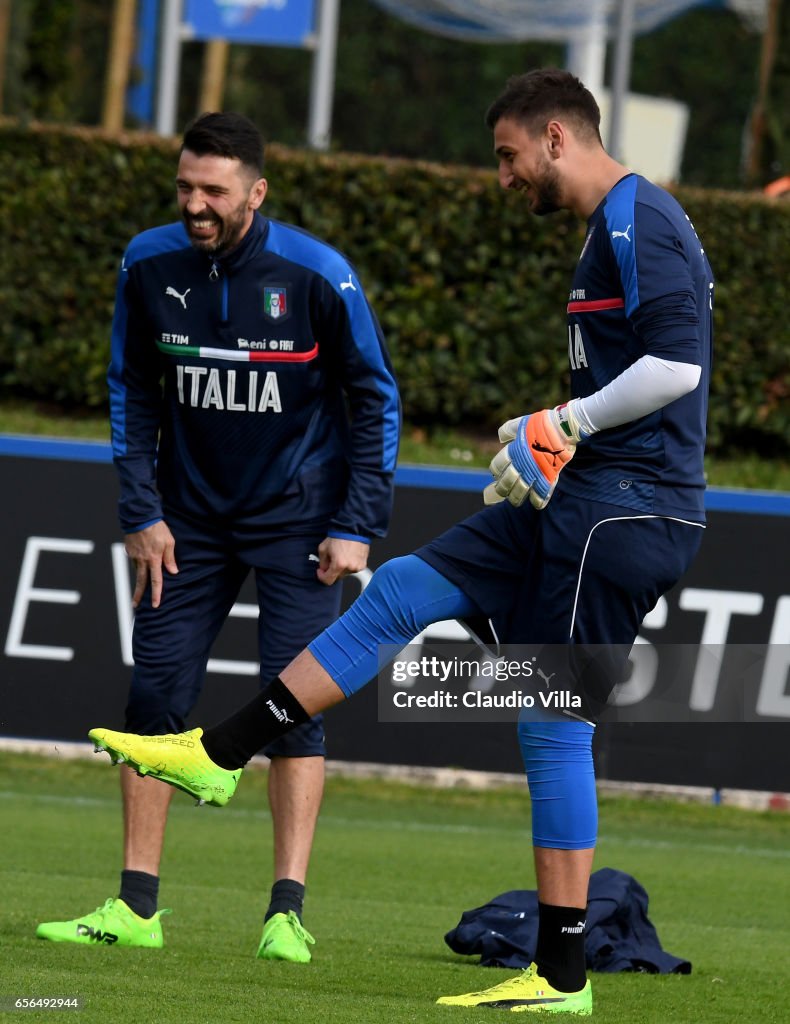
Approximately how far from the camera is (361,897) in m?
6.84

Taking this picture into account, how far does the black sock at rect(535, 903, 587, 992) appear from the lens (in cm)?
442

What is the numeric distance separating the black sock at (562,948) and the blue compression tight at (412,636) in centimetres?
16

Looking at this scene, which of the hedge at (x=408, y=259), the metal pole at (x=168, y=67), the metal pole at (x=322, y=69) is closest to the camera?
the hedge at (x=408, y=259)

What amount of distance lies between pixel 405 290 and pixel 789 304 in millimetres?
2869

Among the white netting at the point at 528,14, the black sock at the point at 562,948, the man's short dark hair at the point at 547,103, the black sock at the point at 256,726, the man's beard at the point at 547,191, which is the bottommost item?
the black sock at the point at 562,948

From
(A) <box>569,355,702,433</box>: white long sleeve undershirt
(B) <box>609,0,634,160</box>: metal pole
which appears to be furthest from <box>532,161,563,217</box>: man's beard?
(B) <box>609,0,634,160</box>: metal pole

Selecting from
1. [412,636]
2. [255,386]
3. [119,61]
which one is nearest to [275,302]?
[255,386]

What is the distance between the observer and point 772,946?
609 cm

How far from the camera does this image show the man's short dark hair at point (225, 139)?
5273mm

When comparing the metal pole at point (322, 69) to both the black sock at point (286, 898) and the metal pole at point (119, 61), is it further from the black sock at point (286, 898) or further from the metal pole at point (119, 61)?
the black sock at point (286, 898)

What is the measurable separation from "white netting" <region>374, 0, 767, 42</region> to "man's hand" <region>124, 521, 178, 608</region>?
12783mm

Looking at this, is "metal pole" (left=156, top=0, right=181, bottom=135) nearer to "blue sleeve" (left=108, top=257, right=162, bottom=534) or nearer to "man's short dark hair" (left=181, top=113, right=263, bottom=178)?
"blue sleeve" (left=108, top=257, right=162, bottom=534)

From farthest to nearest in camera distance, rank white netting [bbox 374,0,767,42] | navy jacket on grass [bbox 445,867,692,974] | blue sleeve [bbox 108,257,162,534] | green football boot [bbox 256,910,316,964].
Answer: white netting [bbox 374,0,767,42] → blue sleeve [bbox 108,257,162,534] → navy jacket on grass [bbox 445,867,692,974] → green football boot [bbox 256,910,316,964]

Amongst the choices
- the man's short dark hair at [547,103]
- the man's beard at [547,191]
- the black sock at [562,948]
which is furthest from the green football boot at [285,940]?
the man's short dark hair at [547,103]
